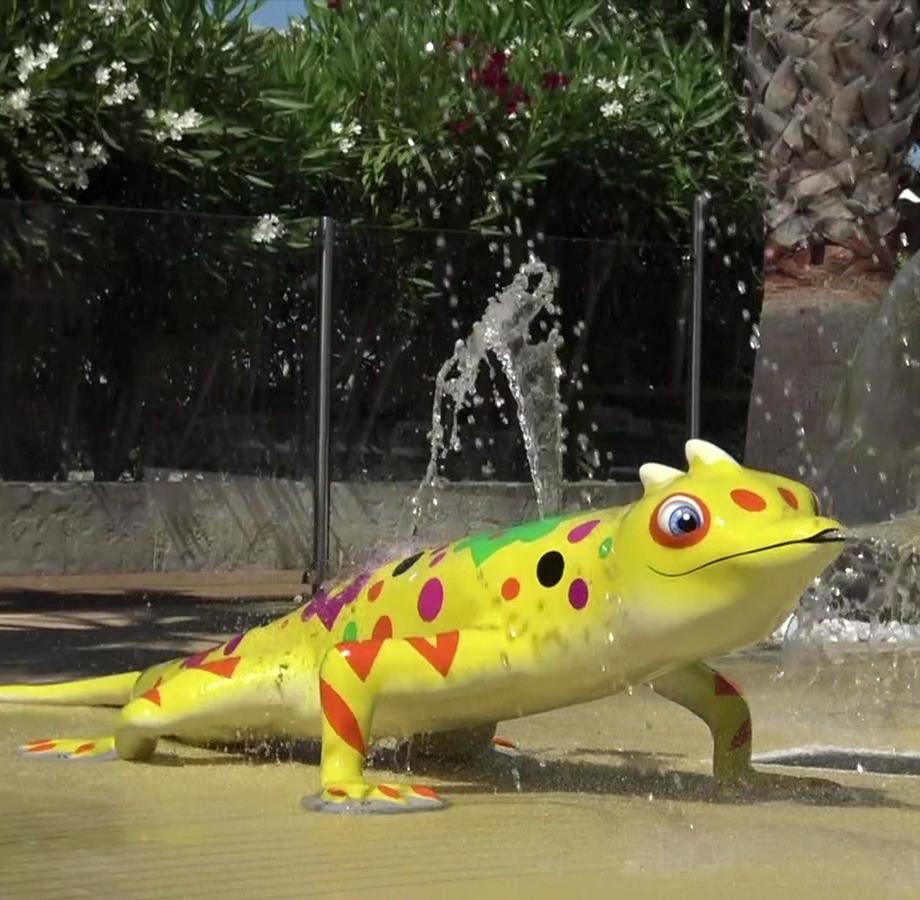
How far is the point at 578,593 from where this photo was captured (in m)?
6.21

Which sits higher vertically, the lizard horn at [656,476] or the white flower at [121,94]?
the white flower at [121,94]

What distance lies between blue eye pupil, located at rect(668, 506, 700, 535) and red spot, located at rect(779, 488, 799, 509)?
278 mm

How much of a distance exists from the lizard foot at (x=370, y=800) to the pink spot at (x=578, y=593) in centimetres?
69

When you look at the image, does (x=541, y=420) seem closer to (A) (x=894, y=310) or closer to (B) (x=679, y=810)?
(A) (x=894, y=310)

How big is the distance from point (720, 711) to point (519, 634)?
0.81 metres

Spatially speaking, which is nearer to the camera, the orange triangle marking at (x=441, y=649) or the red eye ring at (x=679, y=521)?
the red eye ring at (x=679, y=521)

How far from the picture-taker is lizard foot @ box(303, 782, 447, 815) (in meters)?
6.02

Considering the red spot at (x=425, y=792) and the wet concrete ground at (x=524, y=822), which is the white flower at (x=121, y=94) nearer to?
the wet concrete ground at (x=524, y=822)

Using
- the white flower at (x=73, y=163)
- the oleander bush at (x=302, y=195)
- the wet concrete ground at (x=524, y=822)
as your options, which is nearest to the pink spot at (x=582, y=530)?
the wet concrete ground at (x=524, y=822)

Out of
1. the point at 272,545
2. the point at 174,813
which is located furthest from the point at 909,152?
the point at 174,813

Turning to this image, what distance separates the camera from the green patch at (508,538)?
6.58m

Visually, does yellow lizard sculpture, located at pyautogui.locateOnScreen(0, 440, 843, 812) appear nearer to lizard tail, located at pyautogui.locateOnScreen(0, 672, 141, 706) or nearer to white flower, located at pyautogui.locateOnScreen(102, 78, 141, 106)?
lizard tail, located at pyautogui.locateOnScreen(0, 672, 141, 706)

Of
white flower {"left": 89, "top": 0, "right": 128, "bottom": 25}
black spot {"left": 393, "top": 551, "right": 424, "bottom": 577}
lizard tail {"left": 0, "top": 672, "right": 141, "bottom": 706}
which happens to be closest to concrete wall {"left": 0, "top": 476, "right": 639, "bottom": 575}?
white flower {"left": 89, "top": 0, "right": 128, "bottom": 25}

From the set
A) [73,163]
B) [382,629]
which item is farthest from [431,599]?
[73,163]
